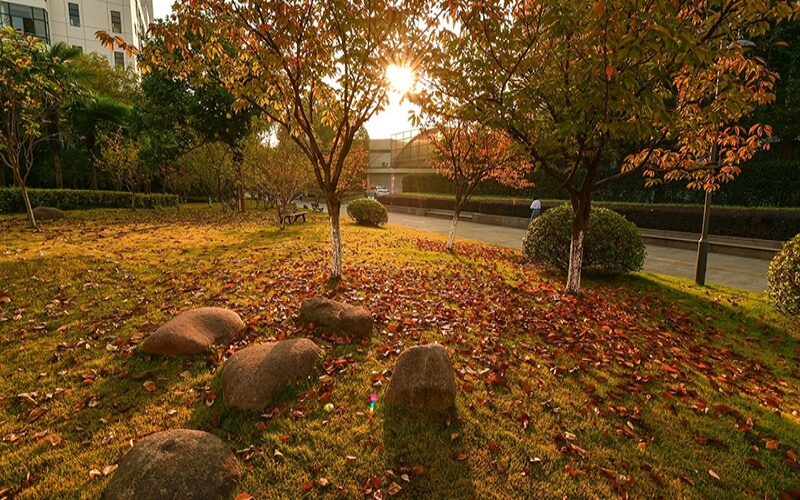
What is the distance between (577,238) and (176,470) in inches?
287

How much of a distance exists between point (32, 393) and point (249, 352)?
2.17 metres

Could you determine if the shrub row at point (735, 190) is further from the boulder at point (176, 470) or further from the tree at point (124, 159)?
the tree at point (124, 159)

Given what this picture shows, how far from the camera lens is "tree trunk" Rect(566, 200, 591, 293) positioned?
7.37 meters

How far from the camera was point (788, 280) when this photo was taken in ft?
20.9

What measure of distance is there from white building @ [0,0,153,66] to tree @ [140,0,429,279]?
39334 mm

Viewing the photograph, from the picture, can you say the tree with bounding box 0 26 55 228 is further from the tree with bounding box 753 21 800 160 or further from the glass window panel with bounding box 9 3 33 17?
the glass window panel with bounding box 9 3 33 17

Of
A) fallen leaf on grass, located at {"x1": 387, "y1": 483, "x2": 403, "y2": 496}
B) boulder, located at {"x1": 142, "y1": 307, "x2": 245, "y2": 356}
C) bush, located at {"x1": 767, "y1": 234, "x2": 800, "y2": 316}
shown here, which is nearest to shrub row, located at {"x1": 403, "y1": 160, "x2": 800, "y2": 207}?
bush, located at {"x1": 767, "y1": 234, "x2": 800, "y2": 316}

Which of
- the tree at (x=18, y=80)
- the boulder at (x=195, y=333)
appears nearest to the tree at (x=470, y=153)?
the boulder at (x=195, y=333)

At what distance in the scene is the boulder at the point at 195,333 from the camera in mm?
4559

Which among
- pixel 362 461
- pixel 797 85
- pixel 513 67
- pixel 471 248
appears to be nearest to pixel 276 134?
pixel 471 248

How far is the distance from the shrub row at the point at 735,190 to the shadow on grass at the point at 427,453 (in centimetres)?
2103

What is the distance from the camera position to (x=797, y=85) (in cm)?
1706

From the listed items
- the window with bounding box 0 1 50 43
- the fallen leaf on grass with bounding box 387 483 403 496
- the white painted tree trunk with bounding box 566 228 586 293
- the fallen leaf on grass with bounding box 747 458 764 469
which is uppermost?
the window with bounding box 0 1 50 43

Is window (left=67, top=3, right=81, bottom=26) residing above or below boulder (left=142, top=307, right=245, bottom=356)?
above
